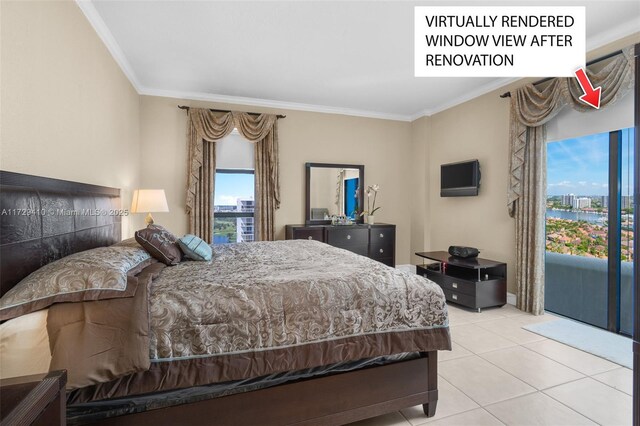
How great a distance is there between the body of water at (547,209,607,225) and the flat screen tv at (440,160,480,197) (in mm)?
915

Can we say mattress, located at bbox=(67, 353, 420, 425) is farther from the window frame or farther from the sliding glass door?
the window frame

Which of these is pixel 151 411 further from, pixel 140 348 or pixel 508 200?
pixel 508 200

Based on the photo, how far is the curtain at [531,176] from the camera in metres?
3.27

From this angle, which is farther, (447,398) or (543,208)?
(543,208)

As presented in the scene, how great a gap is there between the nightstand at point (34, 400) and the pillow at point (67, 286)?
49cm

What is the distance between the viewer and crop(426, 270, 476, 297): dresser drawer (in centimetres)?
362

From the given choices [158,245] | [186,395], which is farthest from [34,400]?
[158,245]

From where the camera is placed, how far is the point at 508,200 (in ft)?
12.3

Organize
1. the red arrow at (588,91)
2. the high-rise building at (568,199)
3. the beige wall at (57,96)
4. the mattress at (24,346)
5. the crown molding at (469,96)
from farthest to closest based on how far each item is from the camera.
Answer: the crown molding at (469,96) < the high-rise building at (568,199) < the red arrow at (588,91) < the beige wall at (57,96) < the mattress at (24,346)

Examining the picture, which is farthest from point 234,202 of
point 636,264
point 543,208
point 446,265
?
point 636,264

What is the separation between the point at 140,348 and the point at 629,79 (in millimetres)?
4021

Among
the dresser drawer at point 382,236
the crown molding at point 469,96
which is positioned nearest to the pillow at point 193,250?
the dresser drawer at point 382,236

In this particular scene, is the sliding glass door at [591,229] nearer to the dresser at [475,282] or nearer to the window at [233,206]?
the dresser at [475,282]

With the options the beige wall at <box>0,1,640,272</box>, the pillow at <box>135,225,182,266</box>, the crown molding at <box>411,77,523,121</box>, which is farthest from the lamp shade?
the crown molding at <box>411,77,523,121</box>
